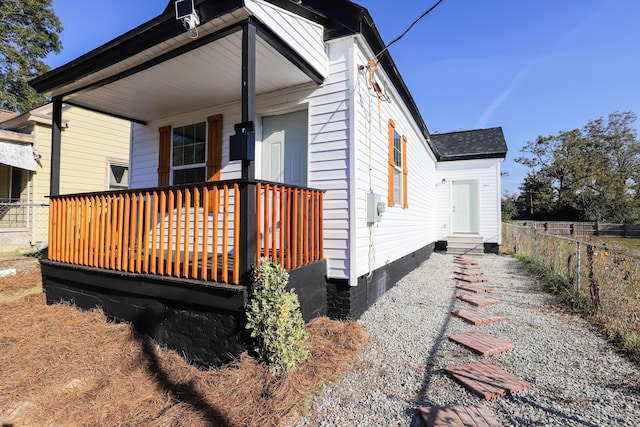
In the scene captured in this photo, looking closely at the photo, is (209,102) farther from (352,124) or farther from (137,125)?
(352,124)

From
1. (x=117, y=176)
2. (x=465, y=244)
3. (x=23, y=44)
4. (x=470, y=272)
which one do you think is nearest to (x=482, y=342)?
(x=470, y=272)

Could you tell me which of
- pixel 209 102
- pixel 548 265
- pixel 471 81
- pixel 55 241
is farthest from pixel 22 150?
pixel 471 81

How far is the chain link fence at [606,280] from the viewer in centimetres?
302

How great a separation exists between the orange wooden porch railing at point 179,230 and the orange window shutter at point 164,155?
1476 mm

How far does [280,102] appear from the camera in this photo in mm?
4125

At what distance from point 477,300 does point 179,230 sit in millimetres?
4167

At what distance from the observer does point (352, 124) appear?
3.49 m

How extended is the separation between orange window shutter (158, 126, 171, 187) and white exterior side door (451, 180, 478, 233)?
905 centimetres

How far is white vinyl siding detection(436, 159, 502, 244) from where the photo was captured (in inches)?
386

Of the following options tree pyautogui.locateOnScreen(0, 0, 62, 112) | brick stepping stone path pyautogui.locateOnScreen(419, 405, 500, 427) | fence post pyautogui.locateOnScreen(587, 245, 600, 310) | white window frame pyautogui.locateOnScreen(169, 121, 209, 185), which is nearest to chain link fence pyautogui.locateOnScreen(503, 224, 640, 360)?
fence post pyautogui.locateOnScreen(587, 245, 600, 310)

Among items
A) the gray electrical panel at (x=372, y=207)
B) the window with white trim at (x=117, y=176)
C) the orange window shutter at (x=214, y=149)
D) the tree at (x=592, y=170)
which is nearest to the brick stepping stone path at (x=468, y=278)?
the gray electrical panel at (x=372, y=207)

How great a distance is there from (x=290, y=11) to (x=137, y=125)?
423 centimetres

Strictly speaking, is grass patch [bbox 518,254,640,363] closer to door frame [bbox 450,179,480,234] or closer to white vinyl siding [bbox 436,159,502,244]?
white vinyl siding [bbox 436,159,502,244]

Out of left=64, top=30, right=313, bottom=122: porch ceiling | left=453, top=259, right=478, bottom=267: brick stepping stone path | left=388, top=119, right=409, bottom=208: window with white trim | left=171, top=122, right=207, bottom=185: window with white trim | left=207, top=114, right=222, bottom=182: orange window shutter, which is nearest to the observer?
left=64, top=30, right=313, bottom=122: porch ceiling
